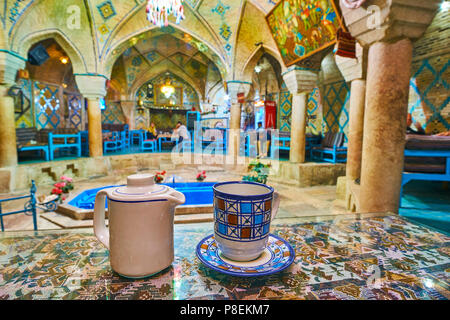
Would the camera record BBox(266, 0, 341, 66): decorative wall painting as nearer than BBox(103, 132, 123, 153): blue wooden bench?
Yes

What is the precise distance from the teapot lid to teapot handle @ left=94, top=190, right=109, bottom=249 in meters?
0.05

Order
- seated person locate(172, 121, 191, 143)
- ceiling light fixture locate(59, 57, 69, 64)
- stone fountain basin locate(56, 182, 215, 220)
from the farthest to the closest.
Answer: ceiling light fixture locate(59, 57, 69, 64)
seated person locate(172, 121, 191, 143)
stone fountain basin locate(56, 182, 215, 220)

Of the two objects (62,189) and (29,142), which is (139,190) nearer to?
(62,189)

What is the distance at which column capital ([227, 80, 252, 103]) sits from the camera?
9.92 meters

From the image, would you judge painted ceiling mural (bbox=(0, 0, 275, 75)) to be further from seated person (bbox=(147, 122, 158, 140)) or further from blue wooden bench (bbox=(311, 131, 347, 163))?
blue wooden bench (bbox=(311, 131, 347, 163))

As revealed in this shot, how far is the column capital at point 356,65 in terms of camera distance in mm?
4386

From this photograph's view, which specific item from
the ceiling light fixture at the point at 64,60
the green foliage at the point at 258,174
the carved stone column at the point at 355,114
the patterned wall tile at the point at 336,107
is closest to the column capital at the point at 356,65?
the carved stone column at the point at 355,114

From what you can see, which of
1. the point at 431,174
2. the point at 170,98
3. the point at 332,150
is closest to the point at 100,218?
the point at 431,174

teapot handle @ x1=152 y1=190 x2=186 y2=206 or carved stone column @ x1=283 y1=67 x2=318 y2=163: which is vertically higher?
carved stone column @ x1=283 y1=67 x2=318 y2=163

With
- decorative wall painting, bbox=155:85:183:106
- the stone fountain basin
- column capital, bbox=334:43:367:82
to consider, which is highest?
decorative wall painting, bbox=155:85:183:106

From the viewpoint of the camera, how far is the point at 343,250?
867mm

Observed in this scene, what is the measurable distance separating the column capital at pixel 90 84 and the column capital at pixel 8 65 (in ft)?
7.03

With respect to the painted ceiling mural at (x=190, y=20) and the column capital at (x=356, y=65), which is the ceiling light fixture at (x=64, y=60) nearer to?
the painted ceiling mural at (x=190, y=20)

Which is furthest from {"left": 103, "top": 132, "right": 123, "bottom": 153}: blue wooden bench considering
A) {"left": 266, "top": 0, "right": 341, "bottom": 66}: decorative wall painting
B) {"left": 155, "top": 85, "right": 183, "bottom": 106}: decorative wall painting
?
{"left": 266, "top": 0, "right": 341, "bottom": 66}: decorative wall painting
